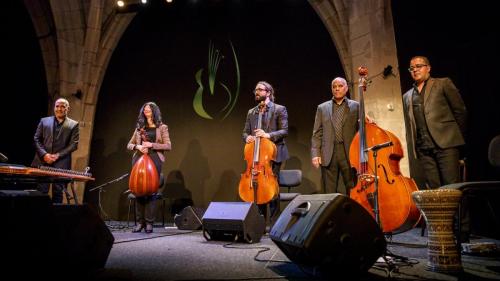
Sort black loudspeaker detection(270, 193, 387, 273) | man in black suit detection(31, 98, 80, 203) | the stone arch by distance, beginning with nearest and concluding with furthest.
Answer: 1. black loudspeaker detection(270, 193, 387, 273)
2. man in black suit detection(31, 98, 80, 203)
3. the stone arch

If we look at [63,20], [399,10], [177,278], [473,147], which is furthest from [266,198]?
[63,20]

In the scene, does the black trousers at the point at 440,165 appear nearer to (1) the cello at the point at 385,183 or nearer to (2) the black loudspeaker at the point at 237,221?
(1) the cello at the point at 385,183

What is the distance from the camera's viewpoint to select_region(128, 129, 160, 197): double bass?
3998 millimetres

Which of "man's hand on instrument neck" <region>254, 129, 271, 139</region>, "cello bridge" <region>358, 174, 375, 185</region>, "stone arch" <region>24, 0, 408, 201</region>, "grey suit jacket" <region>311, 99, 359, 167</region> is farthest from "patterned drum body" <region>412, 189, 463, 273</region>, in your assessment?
"stone arch" <region>24, 0, 408, 201</region>

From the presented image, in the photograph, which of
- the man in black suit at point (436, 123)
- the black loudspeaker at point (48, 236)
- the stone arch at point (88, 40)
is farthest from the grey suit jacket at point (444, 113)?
the black loudspeaker at point (48, 236)

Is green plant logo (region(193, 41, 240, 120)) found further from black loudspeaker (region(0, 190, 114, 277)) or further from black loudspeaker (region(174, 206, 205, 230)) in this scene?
black loudspeaker (region(0, 190, 114, 277))

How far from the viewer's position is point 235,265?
2338 mm

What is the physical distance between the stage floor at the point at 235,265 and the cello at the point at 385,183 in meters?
0.29

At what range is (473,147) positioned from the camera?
430 centimetres

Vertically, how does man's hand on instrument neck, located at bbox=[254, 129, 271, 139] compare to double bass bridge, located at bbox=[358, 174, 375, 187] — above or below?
above

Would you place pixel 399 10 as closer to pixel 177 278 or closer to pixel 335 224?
pixel 335 224

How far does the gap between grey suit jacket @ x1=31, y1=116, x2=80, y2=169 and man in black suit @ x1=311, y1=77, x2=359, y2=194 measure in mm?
3081

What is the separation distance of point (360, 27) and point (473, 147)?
2.78 meters

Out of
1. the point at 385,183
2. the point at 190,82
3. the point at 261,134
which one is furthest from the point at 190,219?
the point at 385,183
